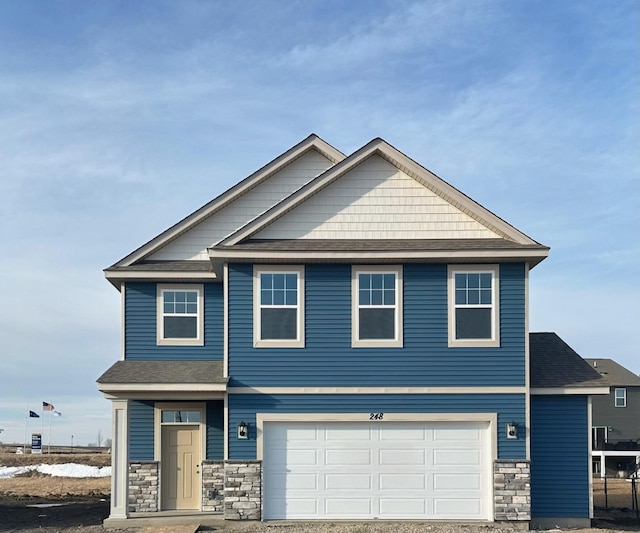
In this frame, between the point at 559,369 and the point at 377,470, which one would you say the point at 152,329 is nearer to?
the point at 377,470

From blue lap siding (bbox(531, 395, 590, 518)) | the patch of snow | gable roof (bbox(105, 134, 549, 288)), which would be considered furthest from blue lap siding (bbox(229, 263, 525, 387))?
the patch of snow

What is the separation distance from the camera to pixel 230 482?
1648 centimetres

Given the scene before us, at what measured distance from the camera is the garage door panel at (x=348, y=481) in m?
16.8

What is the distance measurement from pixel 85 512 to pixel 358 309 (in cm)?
871

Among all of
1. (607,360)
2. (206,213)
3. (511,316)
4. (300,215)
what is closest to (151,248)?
(206,213)

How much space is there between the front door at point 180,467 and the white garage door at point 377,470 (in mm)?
2715

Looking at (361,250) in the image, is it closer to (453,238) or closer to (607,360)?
(453,238)

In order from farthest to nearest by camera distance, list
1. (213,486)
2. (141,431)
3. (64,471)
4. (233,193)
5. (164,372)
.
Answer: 1. (64,471)
2. (233,193)
3. (141,431)
4. (213,486)
5. (164,372)

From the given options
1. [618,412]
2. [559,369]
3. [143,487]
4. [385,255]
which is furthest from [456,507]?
[618,412]

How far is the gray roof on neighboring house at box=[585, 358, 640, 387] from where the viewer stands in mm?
39219

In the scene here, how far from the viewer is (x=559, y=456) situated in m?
17.3

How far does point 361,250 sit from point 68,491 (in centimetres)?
1670

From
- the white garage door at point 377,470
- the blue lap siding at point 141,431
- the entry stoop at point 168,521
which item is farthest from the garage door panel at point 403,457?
the blue lap siding at point 141,431

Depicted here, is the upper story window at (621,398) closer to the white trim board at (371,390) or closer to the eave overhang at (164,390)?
the white trim board at (371,390)
